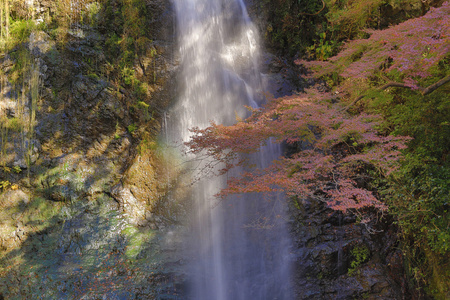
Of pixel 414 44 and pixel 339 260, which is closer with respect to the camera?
pixel 414 44

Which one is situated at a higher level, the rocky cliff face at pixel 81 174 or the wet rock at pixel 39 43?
the wet rock at pixel 39 43

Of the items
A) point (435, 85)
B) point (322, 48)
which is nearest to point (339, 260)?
point (435, 85)

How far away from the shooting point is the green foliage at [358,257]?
267 inches

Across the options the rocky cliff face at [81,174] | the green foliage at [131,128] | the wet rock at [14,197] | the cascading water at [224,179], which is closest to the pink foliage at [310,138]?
the cascading water at [224,179]

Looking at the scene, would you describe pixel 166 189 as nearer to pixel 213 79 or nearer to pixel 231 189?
pixel 231 189

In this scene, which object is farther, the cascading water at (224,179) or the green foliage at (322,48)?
the green foliage at (322,48)

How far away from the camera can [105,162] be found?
876 centimetres

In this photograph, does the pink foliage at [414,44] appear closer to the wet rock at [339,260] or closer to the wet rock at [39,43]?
the wet rock at [339,260]

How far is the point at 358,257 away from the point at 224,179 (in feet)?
14.9

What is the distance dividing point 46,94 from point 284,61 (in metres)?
8.63

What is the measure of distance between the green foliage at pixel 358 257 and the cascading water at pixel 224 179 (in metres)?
1.63

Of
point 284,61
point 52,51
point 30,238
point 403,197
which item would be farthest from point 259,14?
point 30,238

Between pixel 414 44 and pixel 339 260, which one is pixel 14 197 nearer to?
pixel 339 260

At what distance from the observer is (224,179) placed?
9195mm
